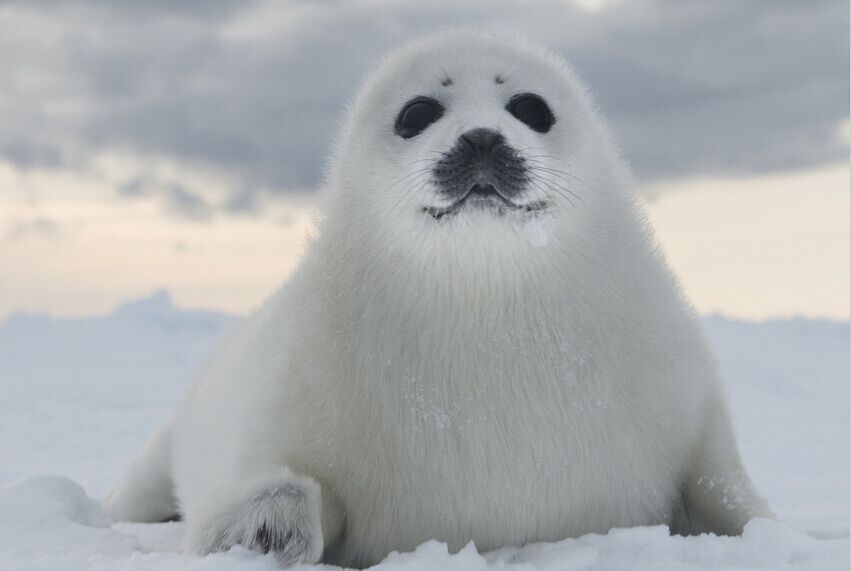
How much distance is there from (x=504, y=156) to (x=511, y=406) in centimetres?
75

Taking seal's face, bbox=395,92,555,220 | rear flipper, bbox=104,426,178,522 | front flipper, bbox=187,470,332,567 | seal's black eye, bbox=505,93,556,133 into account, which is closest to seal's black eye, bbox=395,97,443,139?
seal's black eye, bbox=505,93,556,133

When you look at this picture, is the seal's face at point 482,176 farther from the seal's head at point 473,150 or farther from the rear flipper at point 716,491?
the rear flipper at point 716,491

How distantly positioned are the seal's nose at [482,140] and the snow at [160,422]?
1103 mm

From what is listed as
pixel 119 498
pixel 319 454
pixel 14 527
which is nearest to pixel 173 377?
pixel 119 498

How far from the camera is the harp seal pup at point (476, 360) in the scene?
291 centimetres

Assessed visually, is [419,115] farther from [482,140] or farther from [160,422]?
[160,422]

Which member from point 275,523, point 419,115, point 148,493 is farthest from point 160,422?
point 419,115

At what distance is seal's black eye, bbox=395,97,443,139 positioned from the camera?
3.14m

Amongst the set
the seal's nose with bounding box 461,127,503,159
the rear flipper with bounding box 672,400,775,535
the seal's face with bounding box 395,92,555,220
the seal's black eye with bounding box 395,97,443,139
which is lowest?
the rear flipper with bounding box 672,400,775,535

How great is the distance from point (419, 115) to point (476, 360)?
2.60 feet

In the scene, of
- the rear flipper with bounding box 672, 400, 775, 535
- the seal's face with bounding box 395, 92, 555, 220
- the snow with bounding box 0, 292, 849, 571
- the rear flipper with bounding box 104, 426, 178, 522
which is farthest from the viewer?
the rear flipper with bounding box 104, 426, 178, 522

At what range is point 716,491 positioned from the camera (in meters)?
3.30

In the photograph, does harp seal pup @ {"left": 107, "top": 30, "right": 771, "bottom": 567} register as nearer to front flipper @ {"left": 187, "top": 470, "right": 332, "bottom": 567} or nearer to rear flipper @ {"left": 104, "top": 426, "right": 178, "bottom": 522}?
front flipper @ {"left": 187, "top": 470, "right": 332, "bottom": 567}

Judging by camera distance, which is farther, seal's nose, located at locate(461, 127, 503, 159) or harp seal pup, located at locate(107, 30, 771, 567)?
harp seal pup, located at locate(107, 30, 771, 567)
